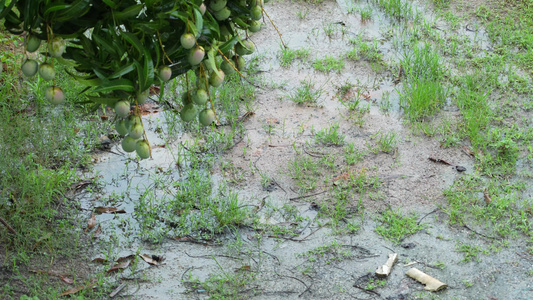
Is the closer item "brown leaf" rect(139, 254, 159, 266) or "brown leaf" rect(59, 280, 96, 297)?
"brown leaf" rect(59, 280, 96, 297)

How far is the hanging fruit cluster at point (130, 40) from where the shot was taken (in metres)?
1.79

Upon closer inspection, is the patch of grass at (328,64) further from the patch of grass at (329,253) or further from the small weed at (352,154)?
the patch of grass at (329,253)

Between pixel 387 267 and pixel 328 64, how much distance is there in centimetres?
228

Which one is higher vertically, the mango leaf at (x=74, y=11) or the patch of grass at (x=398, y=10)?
the mango leaf at (x=74, y=11)

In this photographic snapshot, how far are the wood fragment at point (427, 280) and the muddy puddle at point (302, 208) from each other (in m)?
0.03

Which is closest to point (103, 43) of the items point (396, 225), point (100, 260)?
point (100, 260)

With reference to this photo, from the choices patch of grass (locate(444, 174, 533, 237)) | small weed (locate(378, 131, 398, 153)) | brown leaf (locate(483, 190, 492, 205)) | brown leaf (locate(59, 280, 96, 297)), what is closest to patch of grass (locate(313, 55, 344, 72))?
small weed (locate(378, 131, 398, 153))

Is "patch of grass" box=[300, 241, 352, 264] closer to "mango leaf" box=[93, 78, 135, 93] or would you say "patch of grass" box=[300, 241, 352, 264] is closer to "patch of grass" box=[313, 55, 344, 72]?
"mango leaf" box=[93, 78, 135, 93]

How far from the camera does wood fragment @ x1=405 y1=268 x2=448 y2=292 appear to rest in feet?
9.85

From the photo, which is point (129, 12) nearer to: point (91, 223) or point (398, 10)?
point (91, 223)

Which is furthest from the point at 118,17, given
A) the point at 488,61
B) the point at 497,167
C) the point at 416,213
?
the point at 488,61

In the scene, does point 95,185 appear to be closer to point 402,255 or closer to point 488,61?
point 402,255

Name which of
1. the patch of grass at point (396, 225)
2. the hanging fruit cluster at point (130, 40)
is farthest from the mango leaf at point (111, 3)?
the patch of grass at point (396, 225)

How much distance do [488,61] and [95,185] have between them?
3.21m
